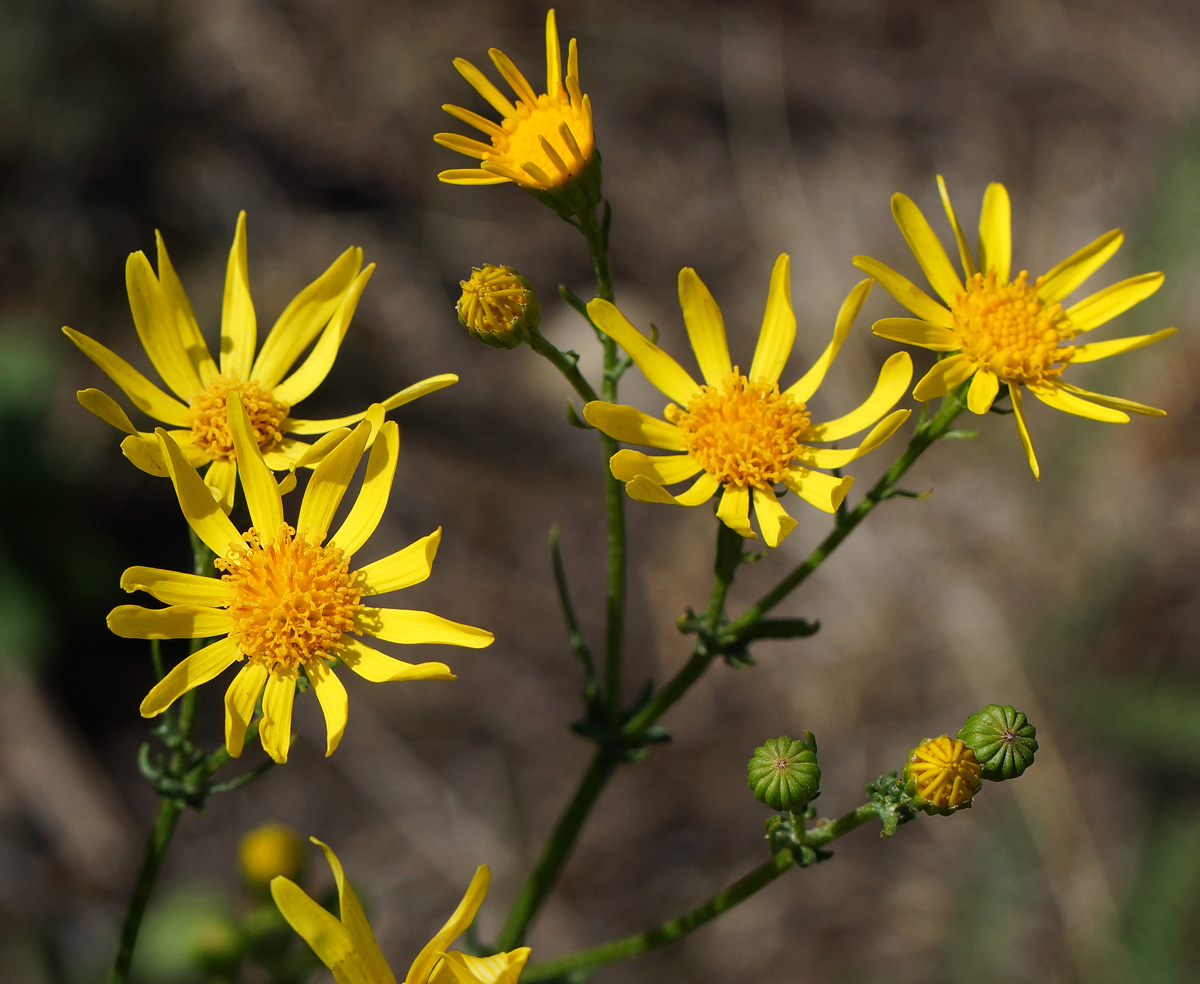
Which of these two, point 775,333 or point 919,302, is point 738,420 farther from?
point 919,302

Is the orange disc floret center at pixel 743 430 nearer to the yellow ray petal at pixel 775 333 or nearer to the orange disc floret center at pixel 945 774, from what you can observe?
the yellow ray petal at pixel 775 333

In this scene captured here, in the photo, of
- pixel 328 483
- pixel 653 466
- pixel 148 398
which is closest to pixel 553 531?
pixel 653 466

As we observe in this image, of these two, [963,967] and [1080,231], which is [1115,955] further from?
[1080,231]

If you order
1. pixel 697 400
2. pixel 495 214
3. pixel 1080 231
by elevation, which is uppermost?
pixel 495 214

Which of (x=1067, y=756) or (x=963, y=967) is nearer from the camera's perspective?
(x=963, y=967)

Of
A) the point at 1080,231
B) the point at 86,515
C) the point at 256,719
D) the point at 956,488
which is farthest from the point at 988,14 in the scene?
the point at 256,719

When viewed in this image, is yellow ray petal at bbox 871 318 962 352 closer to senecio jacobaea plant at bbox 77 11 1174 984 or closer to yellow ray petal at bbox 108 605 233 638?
senecio jacobaea plant at bbox 77 11 1174 984

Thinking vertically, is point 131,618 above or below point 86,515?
below
